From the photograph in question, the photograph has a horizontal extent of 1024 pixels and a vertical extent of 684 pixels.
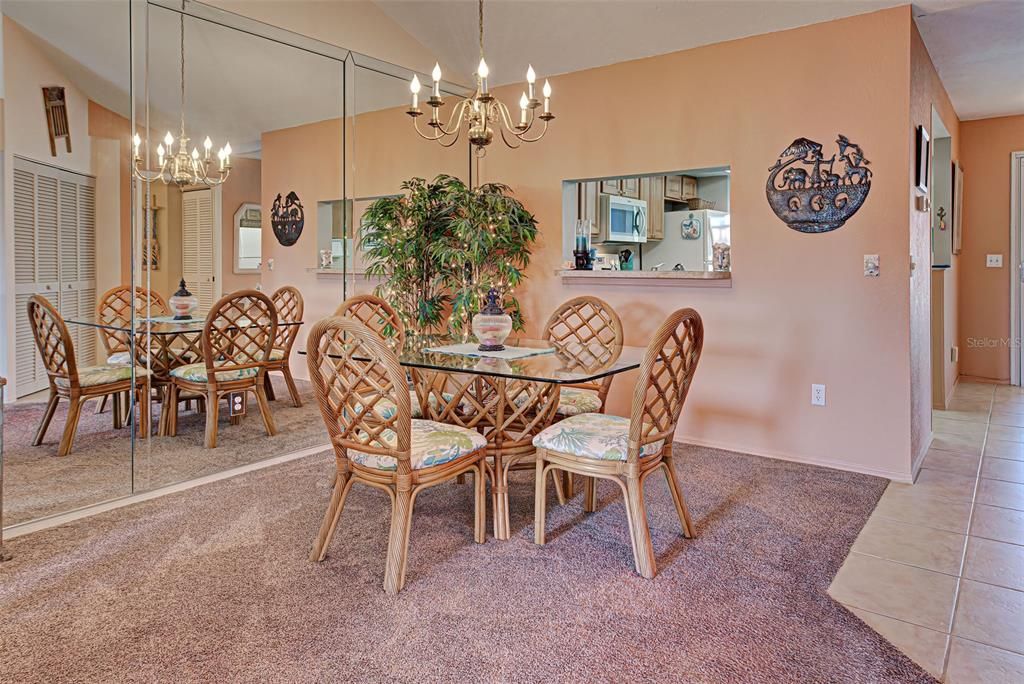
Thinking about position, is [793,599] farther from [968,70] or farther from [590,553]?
[968,70]

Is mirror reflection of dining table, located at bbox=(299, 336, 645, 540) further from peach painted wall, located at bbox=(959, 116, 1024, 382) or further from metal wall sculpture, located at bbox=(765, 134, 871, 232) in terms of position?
peach painted wall, located at bbox=(959, 116, 1024, 382)

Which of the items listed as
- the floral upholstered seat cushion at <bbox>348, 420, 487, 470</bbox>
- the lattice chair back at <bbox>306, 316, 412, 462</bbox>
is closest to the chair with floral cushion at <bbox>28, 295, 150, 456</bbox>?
the lattice chair back at <bbox>306, 316, 412, 462</bbox>

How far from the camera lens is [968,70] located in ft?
13.8

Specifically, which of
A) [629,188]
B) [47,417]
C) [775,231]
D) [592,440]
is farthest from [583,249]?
[47,417]

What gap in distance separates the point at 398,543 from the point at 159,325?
5.89ft

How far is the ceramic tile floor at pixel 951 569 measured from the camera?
5.90 feet

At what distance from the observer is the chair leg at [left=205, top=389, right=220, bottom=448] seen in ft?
10.8

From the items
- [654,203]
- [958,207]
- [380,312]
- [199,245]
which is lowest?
[380,312]

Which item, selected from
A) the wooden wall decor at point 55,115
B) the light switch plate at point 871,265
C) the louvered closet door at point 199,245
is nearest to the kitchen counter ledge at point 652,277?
the light switch plate at point 871,265

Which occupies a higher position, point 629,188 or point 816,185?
point 629,188

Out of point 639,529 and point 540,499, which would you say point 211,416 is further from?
point 639,529

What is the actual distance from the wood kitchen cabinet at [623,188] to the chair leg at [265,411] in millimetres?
3219

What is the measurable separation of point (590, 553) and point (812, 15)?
2974mm

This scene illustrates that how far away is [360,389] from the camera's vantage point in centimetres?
213
